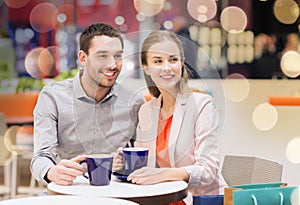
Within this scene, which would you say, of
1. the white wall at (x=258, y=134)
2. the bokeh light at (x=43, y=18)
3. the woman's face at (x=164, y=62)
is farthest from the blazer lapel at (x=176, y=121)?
the bokeh light at (x=43, y=18)

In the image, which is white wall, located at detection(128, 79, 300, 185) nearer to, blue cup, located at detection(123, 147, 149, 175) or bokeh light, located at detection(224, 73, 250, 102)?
bokeh light, located at detection(224, 73, 250, 102)

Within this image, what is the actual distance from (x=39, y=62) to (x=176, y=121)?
233 inches

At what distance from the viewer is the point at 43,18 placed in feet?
28.6

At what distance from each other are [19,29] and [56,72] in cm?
99

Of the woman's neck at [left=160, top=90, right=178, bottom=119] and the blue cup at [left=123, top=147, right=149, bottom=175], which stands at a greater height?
the woman's neck at [left=160, top=90, right=178, bottom=119]

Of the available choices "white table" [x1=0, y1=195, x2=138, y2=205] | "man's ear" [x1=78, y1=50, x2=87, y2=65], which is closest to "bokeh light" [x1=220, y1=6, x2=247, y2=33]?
"man's ear" [x1=78, y1=50, x2=87, y2=65]

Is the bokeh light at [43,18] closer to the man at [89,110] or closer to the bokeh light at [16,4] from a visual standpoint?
the bokeh light at [16,4]

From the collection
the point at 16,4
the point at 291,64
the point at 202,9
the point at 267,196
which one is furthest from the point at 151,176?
the point at 16,4

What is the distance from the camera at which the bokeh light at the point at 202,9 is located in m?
6.66

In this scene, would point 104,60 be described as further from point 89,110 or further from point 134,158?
point 134,158

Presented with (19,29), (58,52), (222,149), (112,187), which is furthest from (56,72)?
(112,187)

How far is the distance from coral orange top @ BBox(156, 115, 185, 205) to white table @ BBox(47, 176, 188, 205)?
0.26 metres

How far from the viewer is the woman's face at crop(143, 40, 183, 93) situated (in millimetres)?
2158

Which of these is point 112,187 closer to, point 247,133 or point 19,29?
point 247,133
